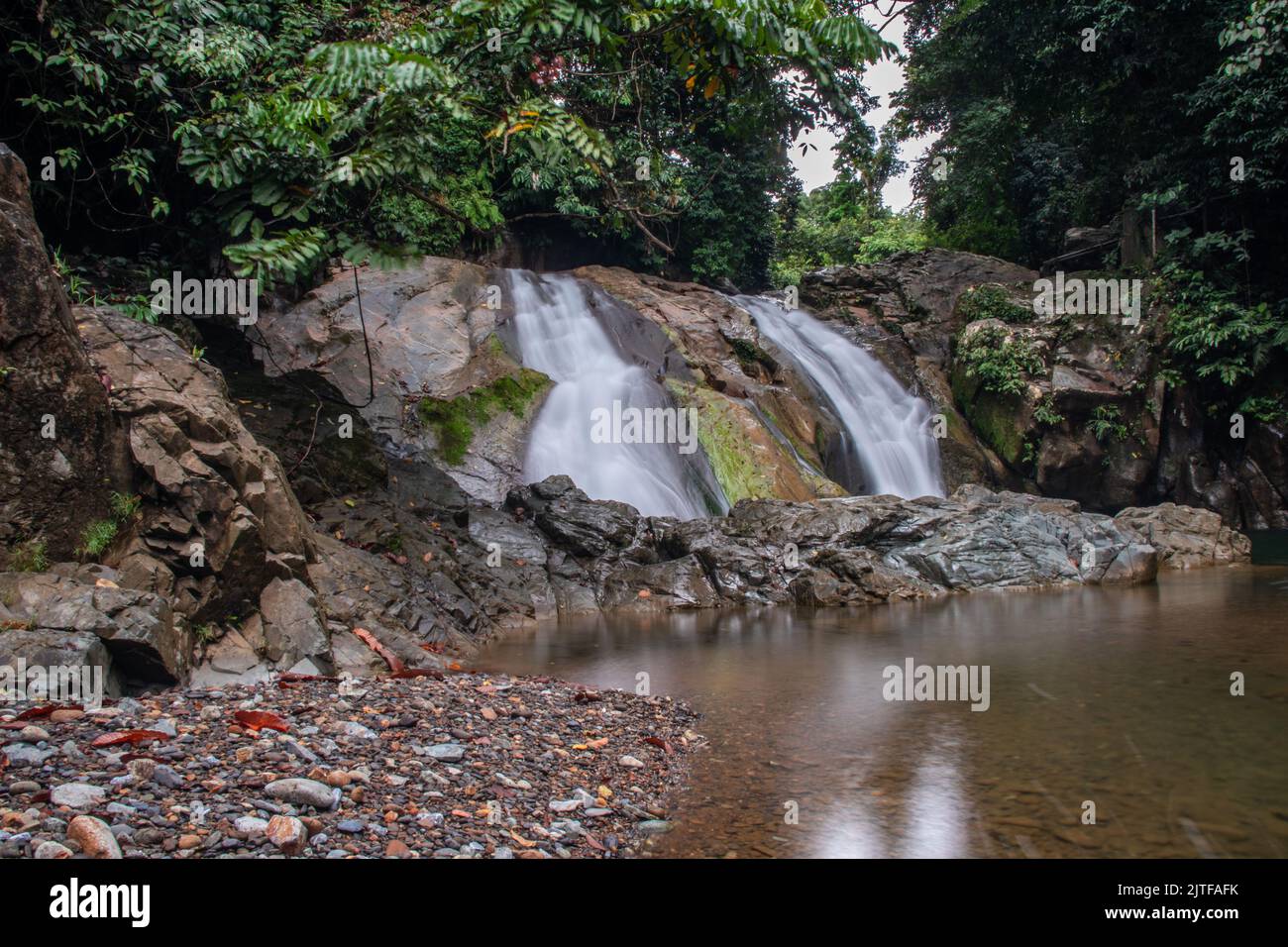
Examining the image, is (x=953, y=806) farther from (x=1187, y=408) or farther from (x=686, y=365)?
(x=1187, y=408)

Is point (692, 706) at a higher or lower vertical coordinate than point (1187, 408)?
lower

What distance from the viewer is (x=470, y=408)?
14.0 m

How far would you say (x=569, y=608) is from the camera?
10.3 meters

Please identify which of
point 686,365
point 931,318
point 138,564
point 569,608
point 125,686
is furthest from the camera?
point 931,318

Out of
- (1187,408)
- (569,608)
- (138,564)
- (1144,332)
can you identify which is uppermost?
(1144,332)

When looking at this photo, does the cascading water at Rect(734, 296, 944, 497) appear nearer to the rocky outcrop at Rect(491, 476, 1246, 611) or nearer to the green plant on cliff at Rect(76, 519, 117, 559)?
the rocky outcrop at Rect(491, 476, 1246, 611)

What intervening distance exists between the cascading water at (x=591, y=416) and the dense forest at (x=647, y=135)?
256cm

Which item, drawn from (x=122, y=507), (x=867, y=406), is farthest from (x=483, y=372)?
(x=122, y=507)

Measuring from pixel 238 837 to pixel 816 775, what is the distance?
264 cm

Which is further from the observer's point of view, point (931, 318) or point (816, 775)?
point (931, 318)

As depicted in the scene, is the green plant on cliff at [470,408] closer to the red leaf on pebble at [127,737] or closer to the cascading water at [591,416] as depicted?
the cascading water at [591,416]

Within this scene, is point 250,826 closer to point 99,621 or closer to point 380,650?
point 99,621

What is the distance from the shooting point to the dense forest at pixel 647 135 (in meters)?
4.81
